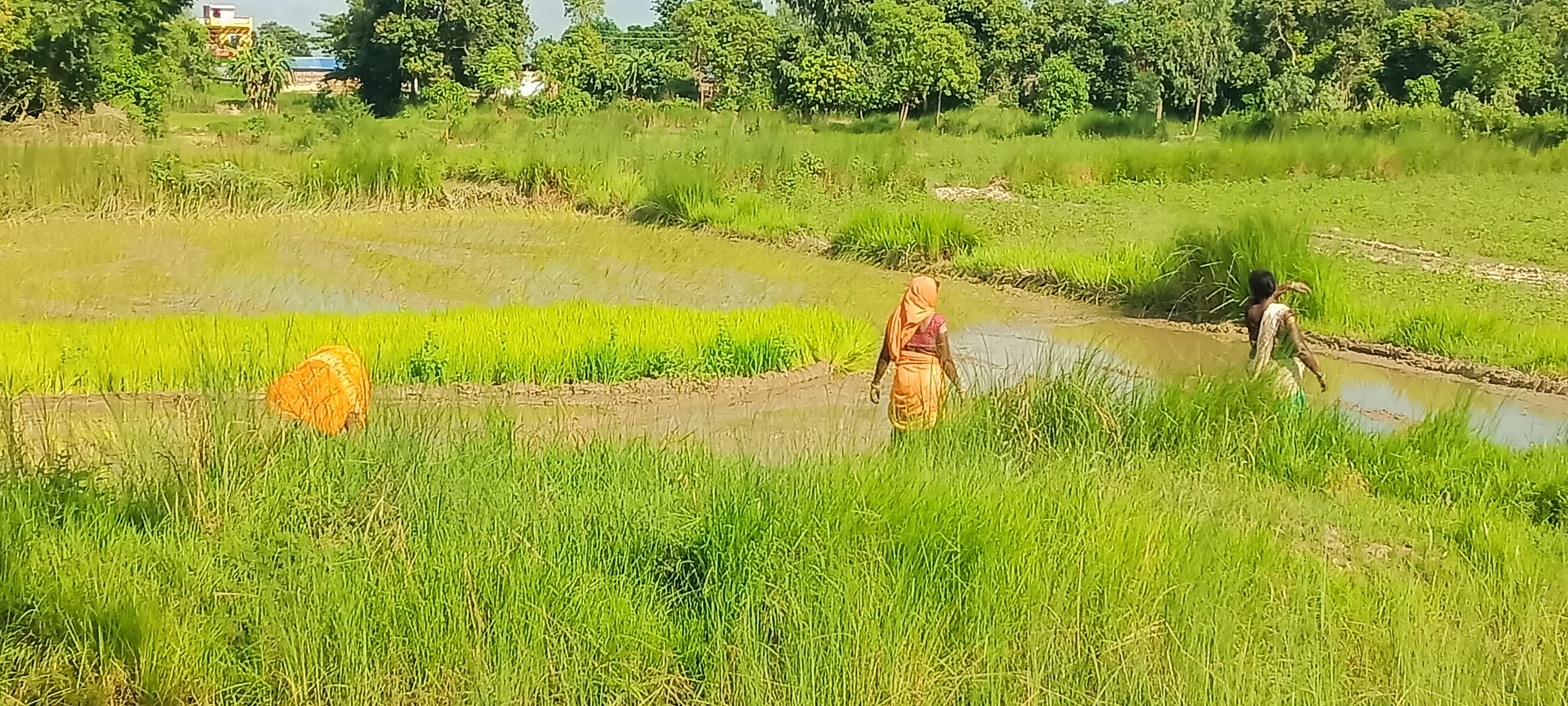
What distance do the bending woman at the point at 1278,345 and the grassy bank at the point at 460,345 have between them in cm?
349

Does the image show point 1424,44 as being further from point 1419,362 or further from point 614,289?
point 614,289

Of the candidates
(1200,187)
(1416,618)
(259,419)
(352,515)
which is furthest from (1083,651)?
(1200,187)

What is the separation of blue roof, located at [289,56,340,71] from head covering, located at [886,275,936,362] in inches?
3166

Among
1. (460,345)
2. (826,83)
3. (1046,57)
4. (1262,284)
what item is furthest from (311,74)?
(1262,284)

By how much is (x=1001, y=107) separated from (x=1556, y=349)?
3115 cm

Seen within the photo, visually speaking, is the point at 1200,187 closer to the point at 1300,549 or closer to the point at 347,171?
the point at 347,171

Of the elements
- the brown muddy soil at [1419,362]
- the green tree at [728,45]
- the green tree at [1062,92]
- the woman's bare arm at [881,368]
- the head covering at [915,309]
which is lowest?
the brown muddy soil at [1419,362]

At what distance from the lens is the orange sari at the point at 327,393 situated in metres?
5.26

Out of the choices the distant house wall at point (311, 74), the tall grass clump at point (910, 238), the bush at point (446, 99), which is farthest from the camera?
the distant house wall at point (311, 74)

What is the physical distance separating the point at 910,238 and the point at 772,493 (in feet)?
35.5

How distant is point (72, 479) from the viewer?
4285 mm

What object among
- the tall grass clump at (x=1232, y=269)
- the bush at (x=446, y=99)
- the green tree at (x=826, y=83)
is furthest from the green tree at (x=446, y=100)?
the tall grass clump at (x=1232, y=269)

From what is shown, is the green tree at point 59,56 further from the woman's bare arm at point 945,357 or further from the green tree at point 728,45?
the woman's bare arm at point 945,357

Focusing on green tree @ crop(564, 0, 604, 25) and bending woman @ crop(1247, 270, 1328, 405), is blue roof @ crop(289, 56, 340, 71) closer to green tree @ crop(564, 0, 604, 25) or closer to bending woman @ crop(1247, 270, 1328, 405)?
green tree @ crop(564, 0, 604, 25)
